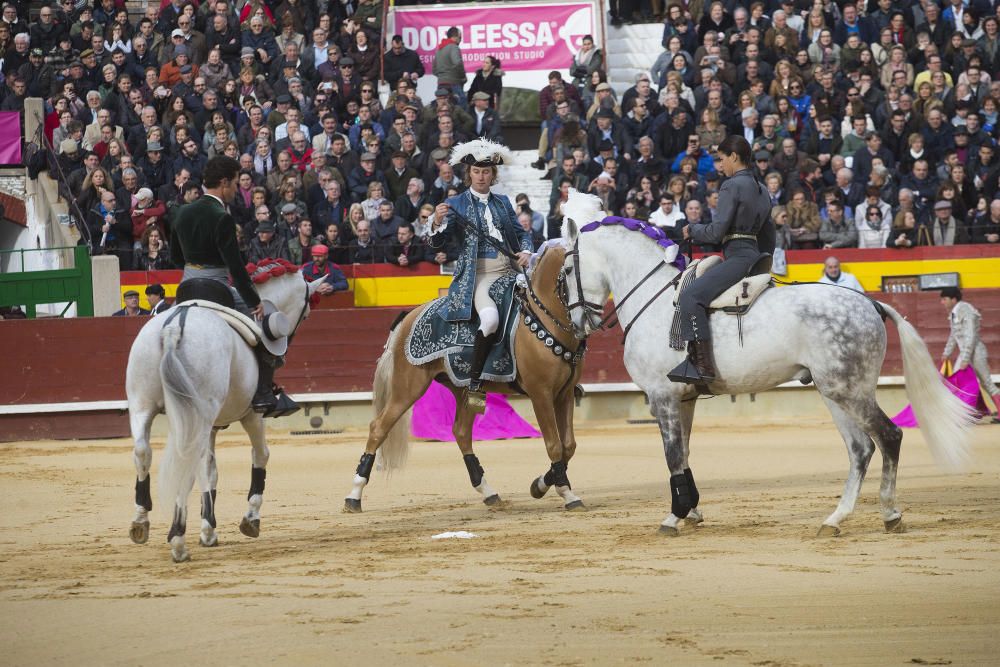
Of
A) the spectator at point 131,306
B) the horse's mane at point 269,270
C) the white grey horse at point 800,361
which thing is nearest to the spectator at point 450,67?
the spectator at point 131,306

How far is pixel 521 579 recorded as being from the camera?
5.98 meters

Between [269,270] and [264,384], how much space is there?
72cm

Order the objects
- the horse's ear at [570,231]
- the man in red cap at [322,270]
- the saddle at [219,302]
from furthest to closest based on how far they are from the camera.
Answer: the man in red cap at [322,270], the horse's ear at [570,231], the saddle at [219,302]

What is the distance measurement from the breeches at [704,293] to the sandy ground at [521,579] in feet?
3.56

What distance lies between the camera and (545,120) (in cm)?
1755

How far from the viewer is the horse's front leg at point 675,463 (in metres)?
7.16

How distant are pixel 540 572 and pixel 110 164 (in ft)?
39.2

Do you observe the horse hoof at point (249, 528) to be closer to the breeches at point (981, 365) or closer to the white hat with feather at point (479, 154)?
the white hat with feather at point (479, 154)

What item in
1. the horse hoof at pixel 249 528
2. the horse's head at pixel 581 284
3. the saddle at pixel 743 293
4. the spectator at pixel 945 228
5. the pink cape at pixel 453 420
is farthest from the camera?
the spectator at pixel 945 228

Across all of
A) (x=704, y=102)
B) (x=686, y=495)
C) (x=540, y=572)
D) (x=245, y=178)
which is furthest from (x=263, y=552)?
(x=704, y=102)

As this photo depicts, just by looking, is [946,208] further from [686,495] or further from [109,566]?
[109,566]

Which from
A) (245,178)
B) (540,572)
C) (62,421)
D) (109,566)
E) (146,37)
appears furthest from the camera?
(146,37)

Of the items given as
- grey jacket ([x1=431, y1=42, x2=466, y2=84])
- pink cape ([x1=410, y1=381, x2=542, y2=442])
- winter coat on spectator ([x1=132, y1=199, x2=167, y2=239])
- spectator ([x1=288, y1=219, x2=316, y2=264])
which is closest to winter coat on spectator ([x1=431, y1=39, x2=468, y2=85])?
grey jacket ([x1=431, y1=42, x2=466, y2=84])

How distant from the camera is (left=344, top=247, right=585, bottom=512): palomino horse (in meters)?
8.38
